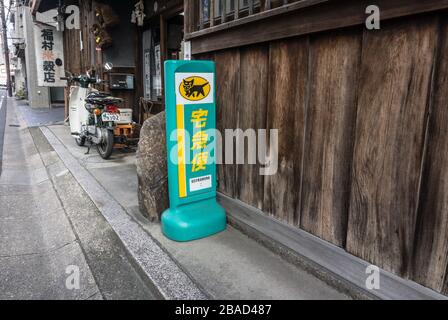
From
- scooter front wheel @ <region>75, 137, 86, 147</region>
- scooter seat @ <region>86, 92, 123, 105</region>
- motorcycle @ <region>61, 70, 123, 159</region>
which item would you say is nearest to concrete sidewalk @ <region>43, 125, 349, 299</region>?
motorcycle @ <region>61, 70, 123, 159</region>

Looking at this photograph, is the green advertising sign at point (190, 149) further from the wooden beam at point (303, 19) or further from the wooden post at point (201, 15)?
the wooden post at point (201, 15)

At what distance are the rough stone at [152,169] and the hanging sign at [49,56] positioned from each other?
11.5 m

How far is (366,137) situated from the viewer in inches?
92.0

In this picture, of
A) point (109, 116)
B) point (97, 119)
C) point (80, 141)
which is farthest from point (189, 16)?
point (80, 141)

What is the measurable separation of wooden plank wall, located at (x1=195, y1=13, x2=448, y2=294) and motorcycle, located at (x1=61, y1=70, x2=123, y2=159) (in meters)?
4.61

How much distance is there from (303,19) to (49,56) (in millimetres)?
13899

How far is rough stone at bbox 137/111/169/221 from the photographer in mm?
3879

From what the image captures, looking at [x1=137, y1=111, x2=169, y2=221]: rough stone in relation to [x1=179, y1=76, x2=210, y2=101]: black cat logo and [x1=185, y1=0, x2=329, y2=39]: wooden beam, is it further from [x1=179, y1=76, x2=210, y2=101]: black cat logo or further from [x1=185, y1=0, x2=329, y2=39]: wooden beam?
[x1=185, y1=0, x2=329, y2=39]: wooden beam

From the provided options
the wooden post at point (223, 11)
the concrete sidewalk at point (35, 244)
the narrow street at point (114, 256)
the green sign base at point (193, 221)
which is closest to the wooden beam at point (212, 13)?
the wooden post at point (223, 11)

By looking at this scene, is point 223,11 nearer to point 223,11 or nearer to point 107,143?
point 223,11

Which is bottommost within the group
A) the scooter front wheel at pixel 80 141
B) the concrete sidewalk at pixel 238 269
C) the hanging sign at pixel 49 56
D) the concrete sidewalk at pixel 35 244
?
the concrete sidewalk at pixel 35 244

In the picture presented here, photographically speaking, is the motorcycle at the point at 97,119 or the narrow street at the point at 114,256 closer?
the narrow street at the point at 114,256

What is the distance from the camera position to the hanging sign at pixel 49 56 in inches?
529

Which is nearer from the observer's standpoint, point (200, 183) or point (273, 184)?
point (273, 184)
